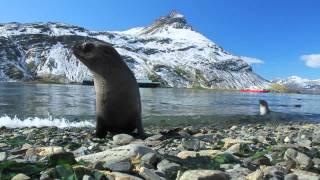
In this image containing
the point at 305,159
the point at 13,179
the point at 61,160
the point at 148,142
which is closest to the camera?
the point at 13,179

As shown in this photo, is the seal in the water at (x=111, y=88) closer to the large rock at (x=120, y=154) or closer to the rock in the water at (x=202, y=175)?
the large rock at (x=120, y=154)

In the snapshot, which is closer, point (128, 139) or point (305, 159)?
point (305, 159)

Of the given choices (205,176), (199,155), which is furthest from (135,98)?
(205,176)

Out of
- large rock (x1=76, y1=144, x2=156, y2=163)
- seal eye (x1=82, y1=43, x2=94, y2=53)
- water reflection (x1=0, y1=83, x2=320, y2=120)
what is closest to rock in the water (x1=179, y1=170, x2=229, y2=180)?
large rock (x1=76, y1=144, x2=156, y2=163)

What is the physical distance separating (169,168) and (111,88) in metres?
6.59

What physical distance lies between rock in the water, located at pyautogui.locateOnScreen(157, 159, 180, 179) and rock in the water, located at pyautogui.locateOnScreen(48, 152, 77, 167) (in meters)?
1.36

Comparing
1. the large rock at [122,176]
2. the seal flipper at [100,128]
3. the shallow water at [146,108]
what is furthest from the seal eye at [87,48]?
the shallow water at [146,108]

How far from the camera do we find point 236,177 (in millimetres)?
7473

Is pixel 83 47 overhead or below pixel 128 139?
overhead

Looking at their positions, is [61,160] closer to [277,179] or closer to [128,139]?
[277,179]

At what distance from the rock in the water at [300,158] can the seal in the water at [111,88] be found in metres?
5.48

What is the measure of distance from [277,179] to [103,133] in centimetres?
766

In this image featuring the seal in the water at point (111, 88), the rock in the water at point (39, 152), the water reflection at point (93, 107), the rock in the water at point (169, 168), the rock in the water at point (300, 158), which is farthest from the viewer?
the water reflection at point (93, 107)

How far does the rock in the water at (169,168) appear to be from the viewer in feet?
24.0
